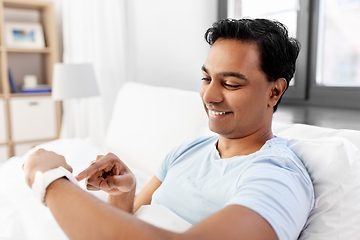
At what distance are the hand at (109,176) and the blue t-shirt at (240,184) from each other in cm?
11

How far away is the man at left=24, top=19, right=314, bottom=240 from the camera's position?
545mm

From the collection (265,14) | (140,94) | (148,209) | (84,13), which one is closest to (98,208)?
(148,209)

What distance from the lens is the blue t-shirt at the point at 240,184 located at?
598mm

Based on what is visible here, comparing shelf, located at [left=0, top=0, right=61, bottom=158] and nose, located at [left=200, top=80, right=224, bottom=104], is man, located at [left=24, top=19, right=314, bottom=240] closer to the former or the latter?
nose, located at [left=200, top=80, right=224, bottom=104]

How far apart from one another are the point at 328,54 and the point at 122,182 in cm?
162

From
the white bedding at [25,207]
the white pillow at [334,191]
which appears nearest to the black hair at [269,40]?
the white pillow at [334,191]

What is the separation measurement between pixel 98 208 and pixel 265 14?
2.30 meters

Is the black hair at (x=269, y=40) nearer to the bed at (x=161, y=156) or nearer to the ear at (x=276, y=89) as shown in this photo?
the ear at (x=276, y=89)

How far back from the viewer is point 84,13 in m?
2.73

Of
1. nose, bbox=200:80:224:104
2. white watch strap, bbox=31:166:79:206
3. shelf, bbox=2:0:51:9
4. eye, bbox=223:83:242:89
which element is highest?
shelf, bbox=2:0:51:9

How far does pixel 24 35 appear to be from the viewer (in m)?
2.71

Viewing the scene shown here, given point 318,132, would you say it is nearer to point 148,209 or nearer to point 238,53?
point 238,53

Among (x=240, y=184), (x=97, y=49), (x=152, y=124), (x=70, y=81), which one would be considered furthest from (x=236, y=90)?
(x=97, y=49)

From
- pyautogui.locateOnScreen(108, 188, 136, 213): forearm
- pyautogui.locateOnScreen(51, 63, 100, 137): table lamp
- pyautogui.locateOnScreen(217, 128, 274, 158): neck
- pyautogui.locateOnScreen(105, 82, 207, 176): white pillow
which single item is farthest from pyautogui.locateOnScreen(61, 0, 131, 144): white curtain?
pyautogui.locateOnScreen(217, 128, 274, 158): neck
